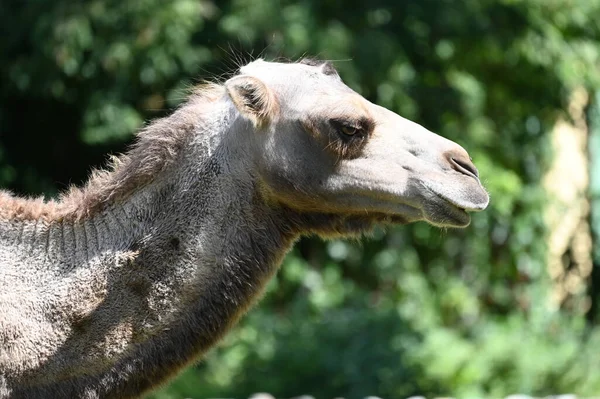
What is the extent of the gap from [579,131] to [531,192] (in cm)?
161

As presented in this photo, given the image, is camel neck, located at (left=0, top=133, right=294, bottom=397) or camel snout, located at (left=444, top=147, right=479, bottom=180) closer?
camel neck, located at (left=0, top=133, right=294, bottom=397)

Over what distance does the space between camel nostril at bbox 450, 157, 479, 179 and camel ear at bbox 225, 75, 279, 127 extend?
0.81 meters

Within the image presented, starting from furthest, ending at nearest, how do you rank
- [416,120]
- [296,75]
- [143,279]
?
[416,120] → [296,75] → [143,279]

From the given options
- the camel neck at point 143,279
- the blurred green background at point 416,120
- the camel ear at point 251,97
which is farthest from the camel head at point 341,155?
the blurred green background at point 416,120

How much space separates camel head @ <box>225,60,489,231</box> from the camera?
4355mm

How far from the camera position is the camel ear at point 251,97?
14.5 ft

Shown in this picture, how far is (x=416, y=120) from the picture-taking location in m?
11.1

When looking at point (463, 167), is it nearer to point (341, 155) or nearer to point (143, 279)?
point (341, 155)

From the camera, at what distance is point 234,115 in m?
4.57

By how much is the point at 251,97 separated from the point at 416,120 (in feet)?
22.4

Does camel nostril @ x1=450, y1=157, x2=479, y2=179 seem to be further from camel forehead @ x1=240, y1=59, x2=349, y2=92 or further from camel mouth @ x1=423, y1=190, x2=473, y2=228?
camel forehead @ x1=240, y1=59, x2=349, y2=92

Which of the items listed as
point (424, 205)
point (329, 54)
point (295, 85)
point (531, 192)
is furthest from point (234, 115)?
point (531, 192)

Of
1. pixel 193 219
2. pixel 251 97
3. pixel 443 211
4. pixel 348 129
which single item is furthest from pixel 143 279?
pixel 443 211

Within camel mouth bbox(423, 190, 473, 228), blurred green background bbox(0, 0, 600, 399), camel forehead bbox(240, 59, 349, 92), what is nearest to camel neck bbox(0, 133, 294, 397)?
camel forehead bbox(240, 59, 349, 92)
